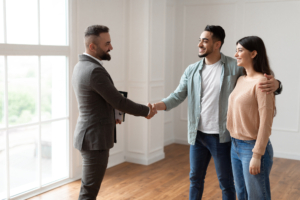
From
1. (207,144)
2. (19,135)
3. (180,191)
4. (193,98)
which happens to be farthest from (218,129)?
(19,135)

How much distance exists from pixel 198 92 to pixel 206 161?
21.1 inches

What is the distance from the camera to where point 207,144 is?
245 centimetres

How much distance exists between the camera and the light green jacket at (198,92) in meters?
2.37

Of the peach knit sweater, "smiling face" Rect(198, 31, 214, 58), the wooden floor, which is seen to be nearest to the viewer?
the peach knit sweater

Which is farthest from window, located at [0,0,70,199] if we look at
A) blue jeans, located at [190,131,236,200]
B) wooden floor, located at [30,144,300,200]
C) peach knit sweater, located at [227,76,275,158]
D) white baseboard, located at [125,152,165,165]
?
peach knit sweater, located at [227,76,275,158]

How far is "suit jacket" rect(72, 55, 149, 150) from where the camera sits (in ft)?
7.14

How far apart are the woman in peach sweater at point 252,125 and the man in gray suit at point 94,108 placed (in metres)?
0.79

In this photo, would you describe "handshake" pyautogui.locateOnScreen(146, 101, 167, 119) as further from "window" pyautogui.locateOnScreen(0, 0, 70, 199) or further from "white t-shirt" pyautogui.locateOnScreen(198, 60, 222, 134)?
"window" pyautogui.locateOnScreen(0, 0, 70, 199)

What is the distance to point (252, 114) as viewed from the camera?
1980 millimetres

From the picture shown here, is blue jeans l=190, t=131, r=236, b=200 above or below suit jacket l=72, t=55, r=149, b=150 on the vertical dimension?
below

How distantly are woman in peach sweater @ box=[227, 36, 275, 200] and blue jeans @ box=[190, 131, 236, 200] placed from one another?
261 millimetres

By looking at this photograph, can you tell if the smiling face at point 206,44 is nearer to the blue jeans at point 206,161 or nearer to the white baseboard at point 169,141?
the blue jeans at point 206,161

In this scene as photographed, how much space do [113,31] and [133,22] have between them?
1.17ft

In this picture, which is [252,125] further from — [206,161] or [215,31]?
[215,31]
